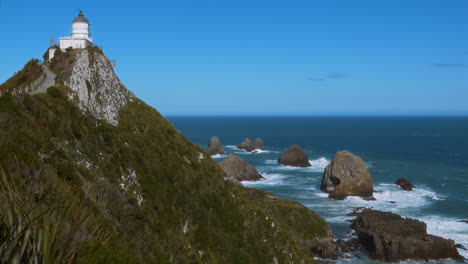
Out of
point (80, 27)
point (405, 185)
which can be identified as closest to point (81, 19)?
point (80, 27)

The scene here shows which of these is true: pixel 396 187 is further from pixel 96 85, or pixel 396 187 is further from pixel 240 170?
pixel 96 85

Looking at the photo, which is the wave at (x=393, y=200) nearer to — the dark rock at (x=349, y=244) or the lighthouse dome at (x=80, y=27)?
the dark rock at (x=349, y=244)

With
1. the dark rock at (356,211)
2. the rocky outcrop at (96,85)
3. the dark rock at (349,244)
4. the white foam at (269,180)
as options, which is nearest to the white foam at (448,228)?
the dark rock at (356,211)

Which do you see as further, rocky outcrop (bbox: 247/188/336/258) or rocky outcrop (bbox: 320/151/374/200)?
rocky outcrop (bbox: 320/151/374/200)

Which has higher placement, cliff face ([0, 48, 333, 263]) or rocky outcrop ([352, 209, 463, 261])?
cliff face ([0, 48, 333, 263])

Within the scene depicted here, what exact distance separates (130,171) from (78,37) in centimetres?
1895

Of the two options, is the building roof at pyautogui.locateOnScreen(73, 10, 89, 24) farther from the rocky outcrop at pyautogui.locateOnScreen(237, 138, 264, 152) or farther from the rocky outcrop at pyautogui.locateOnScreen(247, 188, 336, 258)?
the rocky outcrop at pyautogui.locateOnScreen(237, 138, 264, 152)

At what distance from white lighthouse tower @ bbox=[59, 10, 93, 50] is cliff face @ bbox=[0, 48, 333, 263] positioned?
4743 millimetres

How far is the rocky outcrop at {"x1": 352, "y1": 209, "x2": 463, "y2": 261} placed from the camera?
44.3m

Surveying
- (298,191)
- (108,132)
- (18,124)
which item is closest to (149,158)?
(108,132)

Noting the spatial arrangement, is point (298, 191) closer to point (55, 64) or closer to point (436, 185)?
point (436, 185)

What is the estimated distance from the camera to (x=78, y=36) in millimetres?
37625

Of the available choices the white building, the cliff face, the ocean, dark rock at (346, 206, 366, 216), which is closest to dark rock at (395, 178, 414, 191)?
the ocean

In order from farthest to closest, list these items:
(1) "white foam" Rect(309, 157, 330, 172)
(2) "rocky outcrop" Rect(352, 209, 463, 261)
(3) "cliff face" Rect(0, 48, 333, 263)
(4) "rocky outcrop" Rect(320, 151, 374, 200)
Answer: (1) "white foam" Rect(309, 157, 330, 172), (4) "rocky outcrop" Rect(320, 151, 374, 200), (2) "rocky outcrop" Rect(352, 209, 463, 261), (3) "cliff face" Rect(0, 48, 333, 263)
